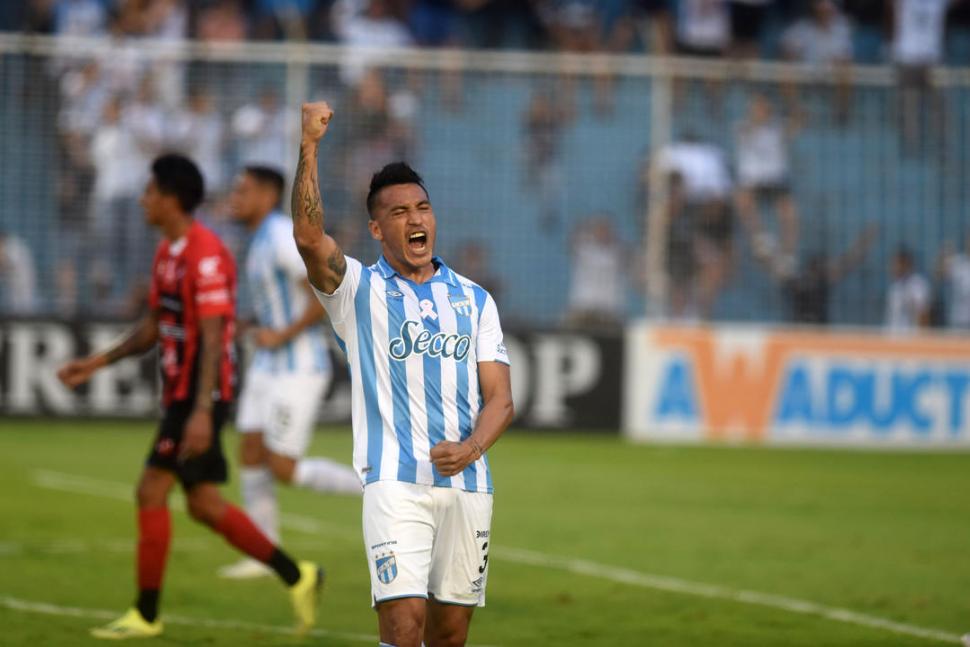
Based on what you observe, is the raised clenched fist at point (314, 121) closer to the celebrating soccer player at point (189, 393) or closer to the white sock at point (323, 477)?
the celebrating soccer player at point (189, 393)

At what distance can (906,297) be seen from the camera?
19.1 metres

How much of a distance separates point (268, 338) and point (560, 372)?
9.33 m

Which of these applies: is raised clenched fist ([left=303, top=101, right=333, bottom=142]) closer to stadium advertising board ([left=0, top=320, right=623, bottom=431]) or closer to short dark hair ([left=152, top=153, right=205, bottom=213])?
short dark hair ([left=152, top=153, right=205, bottom=213])

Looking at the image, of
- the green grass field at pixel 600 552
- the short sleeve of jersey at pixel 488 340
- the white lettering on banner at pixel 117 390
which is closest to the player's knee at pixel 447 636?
the short sleeve of jersey at pixel 488 340

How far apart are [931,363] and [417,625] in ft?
48.8

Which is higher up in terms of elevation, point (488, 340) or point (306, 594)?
point (488, 340)

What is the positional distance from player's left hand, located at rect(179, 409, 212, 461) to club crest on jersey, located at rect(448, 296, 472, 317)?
2.37 meters

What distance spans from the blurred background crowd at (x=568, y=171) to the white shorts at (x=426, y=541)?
41.8 ft

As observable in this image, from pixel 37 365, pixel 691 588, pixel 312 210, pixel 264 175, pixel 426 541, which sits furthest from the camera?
pixel 37 365

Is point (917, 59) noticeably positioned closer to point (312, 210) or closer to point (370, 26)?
point (370, 26)

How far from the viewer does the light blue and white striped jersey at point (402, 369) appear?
19.3 ft

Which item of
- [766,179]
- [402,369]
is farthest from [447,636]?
[766,179]

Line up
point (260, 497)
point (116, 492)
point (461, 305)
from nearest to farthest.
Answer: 1. point (461, 305)
2. point (260, 497)
3. point (116, 492)

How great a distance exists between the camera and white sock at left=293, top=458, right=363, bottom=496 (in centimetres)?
1043
